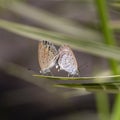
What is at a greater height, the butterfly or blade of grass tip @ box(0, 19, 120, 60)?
blade of grass tip @ box(0, 19, 120, 60)

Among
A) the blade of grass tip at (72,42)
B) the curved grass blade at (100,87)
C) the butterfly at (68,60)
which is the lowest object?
the curved grass blade at (100,87)

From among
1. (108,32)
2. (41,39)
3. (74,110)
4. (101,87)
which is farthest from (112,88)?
(74,110)

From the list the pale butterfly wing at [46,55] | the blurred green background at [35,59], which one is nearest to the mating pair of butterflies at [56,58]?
the pale butterfly wing at [46,55]

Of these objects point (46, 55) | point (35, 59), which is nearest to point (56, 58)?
point (46, 55)

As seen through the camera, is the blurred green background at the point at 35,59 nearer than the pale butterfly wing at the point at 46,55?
No

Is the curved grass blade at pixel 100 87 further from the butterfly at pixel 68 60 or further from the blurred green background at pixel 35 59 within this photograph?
the blurred green background at pixel 35 59

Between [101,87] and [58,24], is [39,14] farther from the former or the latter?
[101,87]

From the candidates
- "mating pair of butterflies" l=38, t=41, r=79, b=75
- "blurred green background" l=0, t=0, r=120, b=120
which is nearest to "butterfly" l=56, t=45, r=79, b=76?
"mating pair of butterflies" l=38, t=41, r=79, b=75

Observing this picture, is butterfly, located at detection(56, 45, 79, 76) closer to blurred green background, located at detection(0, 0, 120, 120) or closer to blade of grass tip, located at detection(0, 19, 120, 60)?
blade of grass tip, located at detection(0, 19, 120, 60)

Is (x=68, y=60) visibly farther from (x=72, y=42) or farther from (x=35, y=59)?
(x=35, y=59)
